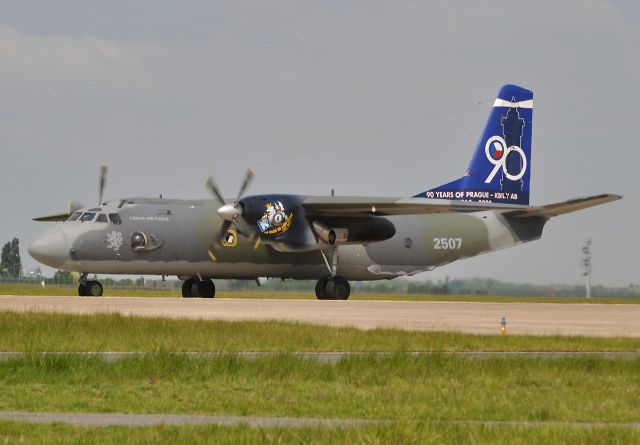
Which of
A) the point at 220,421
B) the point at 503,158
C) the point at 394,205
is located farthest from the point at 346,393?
the point at 503,158

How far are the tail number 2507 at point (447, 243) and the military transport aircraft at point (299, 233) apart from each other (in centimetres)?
5

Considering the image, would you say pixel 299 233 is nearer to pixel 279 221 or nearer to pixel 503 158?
pixel 279 221

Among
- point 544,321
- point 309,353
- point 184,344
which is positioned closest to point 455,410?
point 309,353

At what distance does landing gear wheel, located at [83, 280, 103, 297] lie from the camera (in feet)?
172

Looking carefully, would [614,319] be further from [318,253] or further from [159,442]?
[159,442]

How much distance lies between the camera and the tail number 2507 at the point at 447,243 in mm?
59688

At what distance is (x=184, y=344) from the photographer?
26.5 metres

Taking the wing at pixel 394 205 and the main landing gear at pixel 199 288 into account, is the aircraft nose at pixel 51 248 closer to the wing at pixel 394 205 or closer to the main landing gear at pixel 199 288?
the main landing gear at pixel 199 288

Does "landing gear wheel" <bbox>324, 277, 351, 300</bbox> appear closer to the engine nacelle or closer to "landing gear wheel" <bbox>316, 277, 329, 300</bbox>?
"landing gear wheel" <bbox>316, 277, 329, 300</bbox>

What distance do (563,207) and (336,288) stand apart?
1157 centimetres

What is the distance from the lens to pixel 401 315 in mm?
40062

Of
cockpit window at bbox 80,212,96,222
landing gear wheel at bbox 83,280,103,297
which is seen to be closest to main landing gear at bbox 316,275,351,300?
landing gear wheel at bbox 83,280,103,297

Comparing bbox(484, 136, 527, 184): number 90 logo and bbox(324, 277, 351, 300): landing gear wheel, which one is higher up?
bbox(484, 136, 527, 184): number 90 logo

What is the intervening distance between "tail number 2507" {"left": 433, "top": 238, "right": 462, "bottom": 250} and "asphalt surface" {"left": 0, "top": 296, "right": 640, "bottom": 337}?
1132 cm
